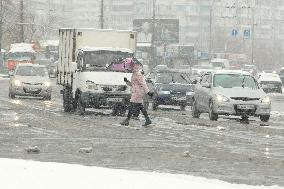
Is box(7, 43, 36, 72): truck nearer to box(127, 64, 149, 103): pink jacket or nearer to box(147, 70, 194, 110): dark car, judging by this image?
box(147, 70, 194, 110): dark car

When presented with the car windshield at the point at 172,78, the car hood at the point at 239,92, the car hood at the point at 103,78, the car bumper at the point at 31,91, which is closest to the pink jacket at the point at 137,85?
the car hood at the point at 103,78

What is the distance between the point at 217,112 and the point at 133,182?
49.5 feet

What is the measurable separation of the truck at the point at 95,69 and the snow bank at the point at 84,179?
1429 centimetres

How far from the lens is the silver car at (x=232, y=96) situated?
2498 centimetres

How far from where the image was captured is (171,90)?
3272 centimetres

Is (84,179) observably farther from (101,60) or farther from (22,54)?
(22,54)

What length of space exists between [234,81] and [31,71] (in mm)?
14350

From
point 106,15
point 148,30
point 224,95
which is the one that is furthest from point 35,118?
point 106,15

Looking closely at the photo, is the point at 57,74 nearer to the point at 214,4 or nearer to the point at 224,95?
the point at 224,95

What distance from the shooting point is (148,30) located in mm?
102688

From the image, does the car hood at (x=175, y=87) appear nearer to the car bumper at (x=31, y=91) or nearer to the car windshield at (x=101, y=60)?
the car windshield at (x=101, y=60)

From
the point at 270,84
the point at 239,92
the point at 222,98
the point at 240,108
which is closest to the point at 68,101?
the point at 222,98

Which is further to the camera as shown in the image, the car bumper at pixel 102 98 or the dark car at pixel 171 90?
the dark car at pixel 171 90

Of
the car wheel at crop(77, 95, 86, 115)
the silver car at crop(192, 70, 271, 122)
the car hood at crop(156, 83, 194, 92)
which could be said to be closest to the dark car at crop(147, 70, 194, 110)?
the car hood at crop(156, 83, 194, 92)
